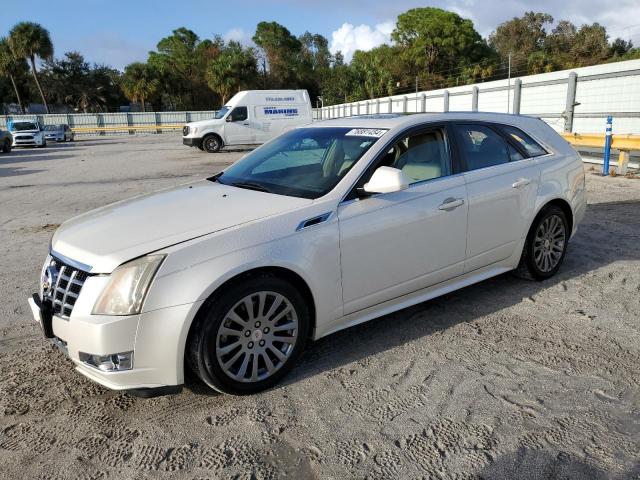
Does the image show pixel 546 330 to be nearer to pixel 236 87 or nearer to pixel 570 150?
pixel 570 150

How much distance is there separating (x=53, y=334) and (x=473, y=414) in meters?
2.47

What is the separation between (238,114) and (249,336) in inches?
825

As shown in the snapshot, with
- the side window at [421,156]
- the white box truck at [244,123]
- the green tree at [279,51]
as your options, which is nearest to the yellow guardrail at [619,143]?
the side window at [421,156]

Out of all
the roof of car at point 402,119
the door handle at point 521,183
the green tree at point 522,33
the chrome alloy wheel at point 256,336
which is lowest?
the chrome alloy wheel at point 256,336

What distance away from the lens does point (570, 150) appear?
5246mm

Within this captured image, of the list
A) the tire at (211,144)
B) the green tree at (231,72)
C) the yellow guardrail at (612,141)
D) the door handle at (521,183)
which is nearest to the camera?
the door handle at (521,183)

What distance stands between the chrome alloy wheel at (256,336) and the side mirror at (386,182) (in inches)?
38.0

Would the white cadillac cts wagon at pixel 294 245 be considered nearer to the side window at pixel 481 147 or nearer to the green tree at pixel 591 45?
the side window at pixel 481 147

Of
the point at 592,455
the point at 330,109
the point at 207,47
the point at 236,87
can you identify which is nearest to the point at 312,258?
the point at 592,455

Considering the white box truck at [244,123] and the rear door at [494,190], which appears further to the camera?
the white box truck at [244,123]

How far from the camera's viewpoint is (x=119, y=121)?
53531mm

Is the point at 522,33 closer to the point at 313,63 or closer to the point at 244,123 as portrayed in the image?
the point at 313,63

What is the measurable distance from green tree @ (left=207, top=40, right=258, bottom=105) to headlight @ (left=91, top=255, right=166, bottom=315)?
59053mm

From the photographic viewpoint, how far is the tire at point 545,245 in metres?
4.80
